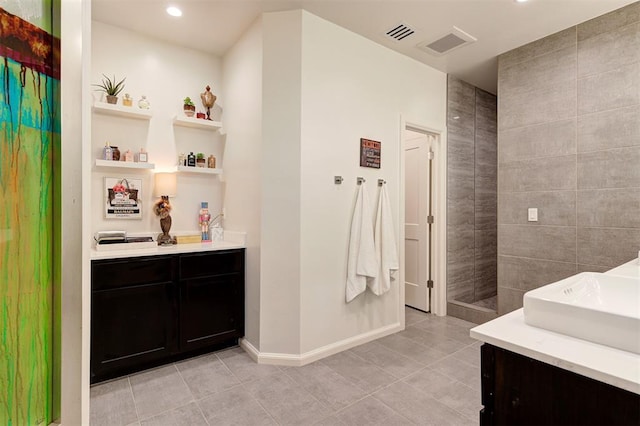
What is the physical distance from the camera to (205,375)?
2389mm

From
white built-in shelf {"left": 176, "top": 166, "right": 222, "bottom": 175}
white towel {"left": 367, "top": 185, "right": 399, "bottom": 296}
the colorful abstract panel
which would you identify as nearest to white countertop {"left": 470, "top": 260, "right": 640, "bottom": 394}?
the colorful abstract panel

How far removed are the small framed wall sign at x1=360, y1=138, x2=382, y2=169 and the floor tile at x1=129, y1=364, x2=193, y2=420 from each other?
2.27 m

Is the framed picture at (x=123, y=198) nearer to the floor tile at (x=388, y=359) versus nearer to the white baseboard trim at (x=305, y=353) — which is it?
the white baseboard trim at (x=305, y=353)

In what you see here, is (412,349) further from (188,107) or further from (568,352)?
(188,107)

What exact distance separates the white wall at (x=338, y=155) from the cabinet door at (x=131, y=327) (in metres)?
1.07

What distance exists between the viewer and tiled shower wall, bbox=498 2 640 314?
2514 mm

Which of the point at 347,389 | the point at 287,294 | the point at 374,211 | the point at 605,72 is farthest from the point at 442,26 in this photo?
the point at 347,389

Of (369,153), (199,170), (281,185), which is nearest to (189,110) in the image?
(199,170)

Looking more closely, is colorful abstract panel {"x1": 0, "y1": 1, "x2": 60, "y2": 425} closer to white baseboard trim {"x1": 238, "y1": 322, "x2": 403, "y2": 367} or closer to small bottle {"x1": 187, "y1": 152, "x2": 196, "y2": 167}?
white baseboard trim {"x1": 238, "y1": 322, "x2": 403, "y2": 367}

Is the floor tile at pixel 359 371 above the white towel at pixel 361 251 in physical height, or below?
below

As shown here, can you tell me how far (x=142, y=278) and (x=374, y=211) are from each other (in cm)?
204

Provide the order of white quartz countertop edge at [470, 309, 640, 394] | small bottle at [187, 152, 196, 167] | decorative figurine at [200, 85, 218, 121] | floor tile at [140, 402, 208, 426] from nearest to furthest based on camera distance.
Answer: white quartz countertop edge at [470, 309, 640, 394] < floor tile at [140, 402, 208, 426] < small bottle at [187, 152, 196, 167] < decorative figurine at [200, 85, 218, 121]

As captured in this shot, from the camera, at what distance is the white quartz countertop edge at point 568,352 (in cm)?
75

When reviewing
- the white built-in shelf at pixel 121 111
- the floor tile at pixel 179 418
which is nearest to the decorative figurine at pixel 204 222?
the white built-in shelf at pixel 121 111
